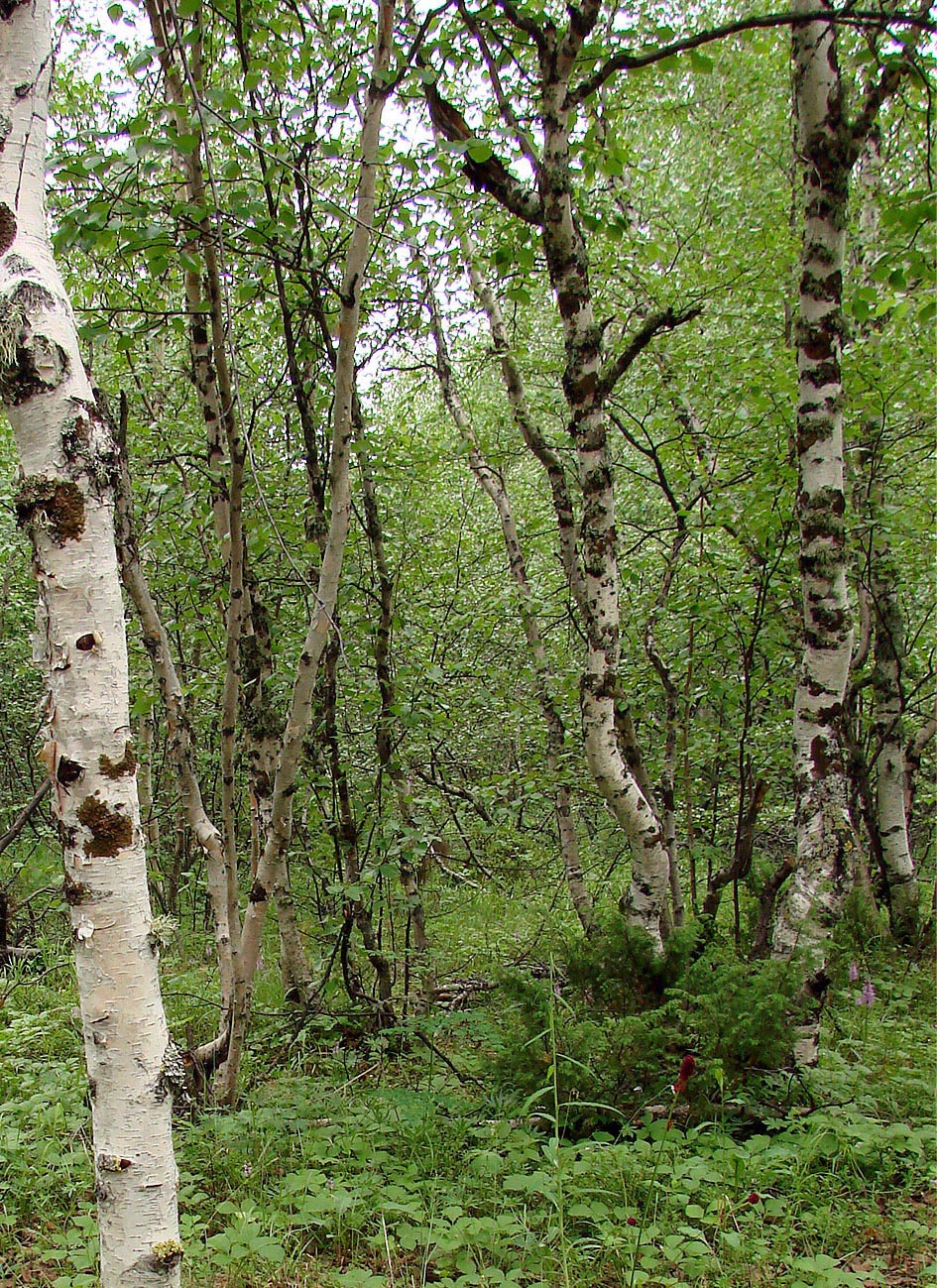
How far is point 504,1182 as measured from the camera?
2.83m

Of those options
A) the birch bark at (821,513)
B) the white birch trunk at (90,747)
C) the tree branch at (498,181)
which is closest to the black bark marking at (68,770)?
the white birch trunk at (90,747)

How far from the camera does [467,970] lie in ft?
19.9

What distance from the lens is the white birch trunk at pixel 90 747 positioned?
1568 mm

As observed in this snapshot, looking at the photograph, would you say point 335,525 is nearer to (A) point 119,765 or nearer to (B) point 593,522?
(B) point 593,522

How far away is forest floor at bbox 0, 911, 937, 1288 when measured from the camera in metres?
2.53

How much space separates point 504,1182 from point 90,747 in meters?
2.25

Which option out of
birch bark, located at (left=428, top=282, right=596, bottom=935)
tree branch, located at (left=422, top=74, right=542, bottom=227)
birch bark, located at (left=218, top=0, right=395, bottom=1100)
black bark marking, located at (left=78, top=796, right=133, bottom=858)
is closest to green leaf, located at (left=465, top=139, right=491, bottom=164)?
birch bark, located at (left=218, top=0, right=395, bottom=1100)

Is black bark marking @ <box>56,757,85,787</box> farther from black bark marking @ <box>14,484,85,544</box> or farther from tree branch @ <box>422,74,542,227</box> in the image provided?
tree branch @ <box>422,74,542,227</box>

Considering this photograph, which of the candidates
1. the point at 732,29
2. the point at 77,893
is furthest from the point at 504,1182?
the point at 732,29

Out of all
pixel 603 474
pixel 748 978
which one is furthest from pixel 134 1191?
pixel 603 474

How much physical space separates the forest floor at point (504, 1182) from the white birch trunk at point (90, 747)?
3.06 ft

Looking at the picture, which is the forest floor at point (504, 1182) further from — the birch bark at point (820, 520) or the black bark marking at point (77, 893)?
the black bark marking at point (77, 893)

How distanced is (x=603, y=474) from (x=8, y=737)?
1007 centimetres

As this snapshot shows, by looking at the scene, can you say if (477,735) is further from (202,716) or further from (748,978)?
(748,978)
